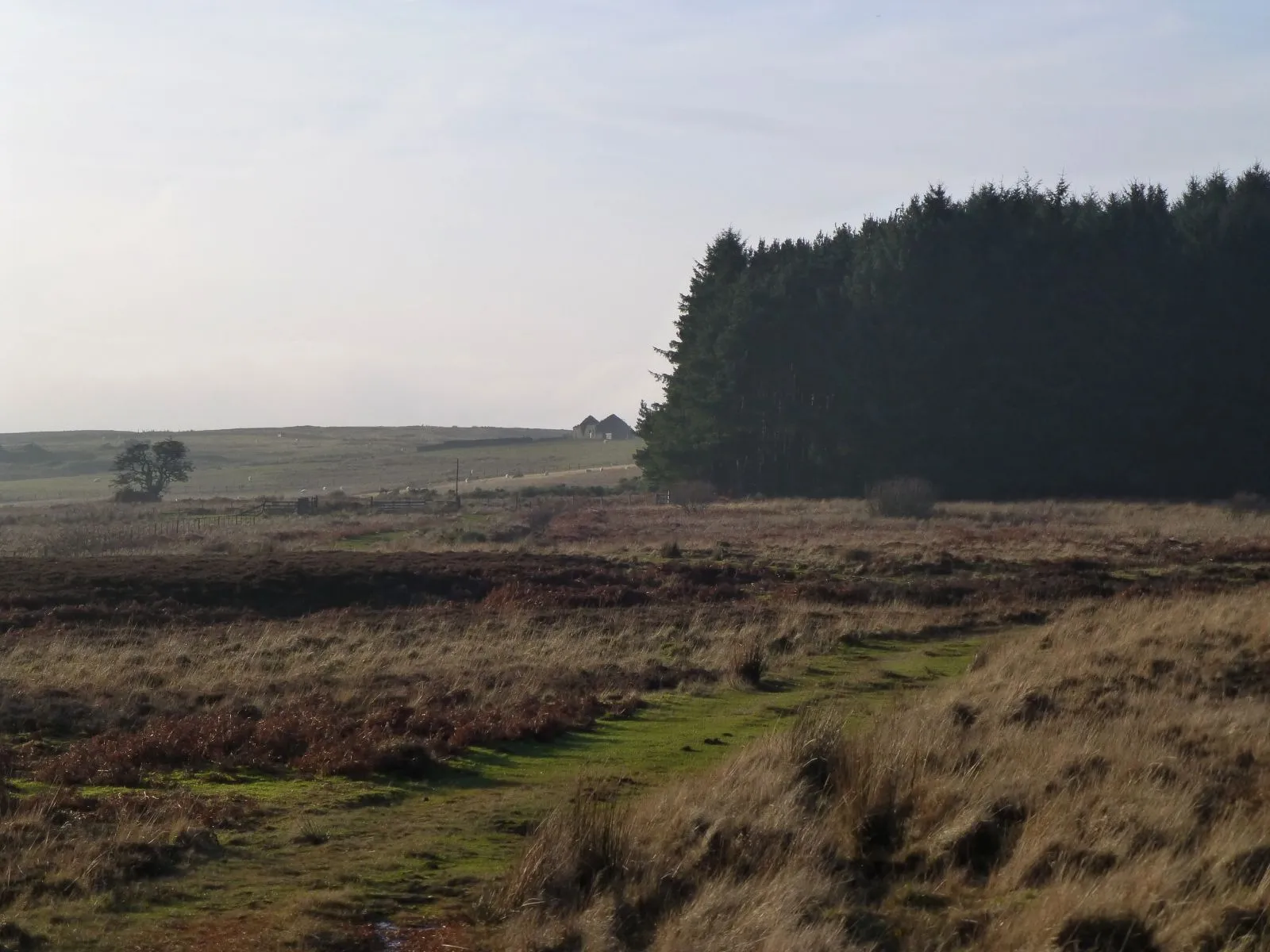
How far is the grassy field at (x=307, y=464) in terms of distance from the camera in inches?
4547

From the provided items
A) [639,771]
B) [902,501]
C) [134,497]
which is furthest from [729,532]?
[134,497]

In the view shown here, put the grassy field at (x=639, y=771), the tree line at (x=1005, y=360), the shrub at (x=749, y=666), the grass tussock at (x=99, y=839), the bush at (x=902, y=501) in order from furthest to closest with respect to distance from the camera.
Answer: the tree line at (x=1005, y=360)
the bush at (x=902, y=501)
the shrub at (x=749, y=666)
the grass tussock at (x=99, y=839)
the grassy field at (x=639, y=771)

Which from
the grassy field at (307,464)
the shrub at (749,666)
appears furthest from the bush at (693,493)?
the shrub at (749,666)

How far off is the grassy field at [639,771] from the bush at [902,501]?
89.5ft

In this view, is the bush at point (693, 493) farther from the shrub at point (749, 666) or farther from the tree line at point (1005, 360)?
the shrub at point (749, 666)

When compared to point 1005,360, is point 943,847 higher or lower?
lower

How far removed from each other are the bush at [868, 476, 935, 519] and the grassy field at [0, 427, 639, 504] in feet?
141

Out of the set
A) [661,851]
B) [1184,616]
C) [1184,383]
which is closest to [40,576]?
[1184,616]

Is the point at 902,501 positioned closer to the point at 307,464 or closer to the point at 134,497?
the point at 134,497

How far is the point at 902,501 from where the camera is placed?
2206 inches

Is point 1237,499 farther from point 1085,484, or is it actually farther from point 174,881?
point 174,881

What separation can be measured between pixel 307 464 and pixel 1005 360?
86.5 meters

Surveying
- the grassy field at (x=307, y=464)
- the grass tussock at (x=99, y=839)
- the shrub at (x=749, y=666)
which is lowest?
the shrub at (x=749, y=666)

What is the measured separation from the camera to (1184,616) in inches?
794
